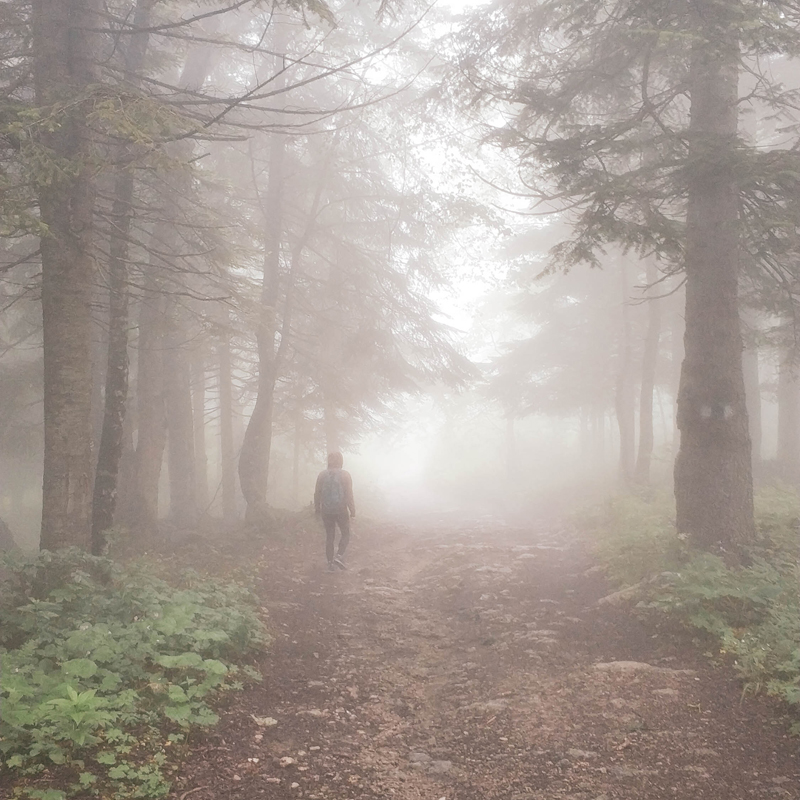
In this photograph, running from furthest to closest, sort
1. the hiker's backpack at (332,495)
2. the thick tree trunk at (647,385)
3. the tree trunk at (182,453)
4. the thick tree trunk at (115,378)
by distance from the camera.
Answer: the thick tree trunk at (647,385) < the tree trunk at (182,453) < the hiker's backpack at (332,495) < the thick tree trunk at (115,378)

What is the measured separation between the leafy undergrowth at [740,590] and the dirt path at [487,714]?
0.30 metres

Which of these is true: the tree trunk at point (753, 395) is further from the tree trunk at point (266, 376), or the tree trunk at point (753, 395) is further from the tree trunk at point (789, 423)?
the tree trunk at point (266, 376)

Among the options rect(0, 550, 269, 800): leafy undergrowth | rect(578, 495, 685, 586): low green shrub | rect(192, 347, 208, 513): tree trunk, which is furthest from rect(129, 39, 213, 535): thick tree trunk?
rect(578, 495, 685, 586): low green shrub

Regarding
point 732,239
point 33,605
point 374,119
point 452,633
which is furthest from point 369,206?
point 33,605

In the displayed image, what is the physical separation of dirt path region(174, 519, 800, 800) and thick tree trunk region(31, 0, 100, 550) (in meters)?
2.72

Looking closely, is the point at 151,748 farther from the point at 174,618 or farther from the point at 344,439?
the point at 344,439

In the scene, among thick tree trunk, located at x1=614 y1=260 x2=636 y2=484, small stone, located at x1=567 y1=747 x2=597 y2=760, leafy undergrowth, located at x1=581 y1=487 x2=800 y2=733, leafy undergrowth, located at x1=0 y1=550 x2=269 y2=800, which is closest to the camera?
leafy undergrowth, located at x1=0 y1=550 x2=269 y2=800

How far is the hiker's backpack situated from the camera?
35.0 ft

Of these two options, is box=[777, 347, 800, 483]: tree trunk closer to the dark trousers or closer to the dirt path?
the dirt path

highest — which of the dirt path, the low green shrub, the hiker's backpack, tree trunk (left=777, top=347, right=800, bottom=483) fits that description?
tree trunk (left=777, top=347, right=800, bottom=483)

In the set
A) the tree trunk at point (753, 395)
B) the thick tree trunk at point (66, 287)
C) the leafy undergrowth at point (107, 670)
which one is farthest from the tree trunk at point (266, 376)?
the tree trunk at point (753, 395)

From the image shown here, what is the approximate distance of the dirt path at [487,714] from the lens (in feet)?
13.0

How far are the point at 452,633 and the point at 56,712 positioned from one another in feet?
15.0

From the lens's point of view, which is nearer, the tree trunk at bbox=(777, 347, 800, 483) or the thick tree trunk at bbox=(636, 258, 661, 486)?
the thick tree trunk at bbox=(636, 258, 661, 486)
